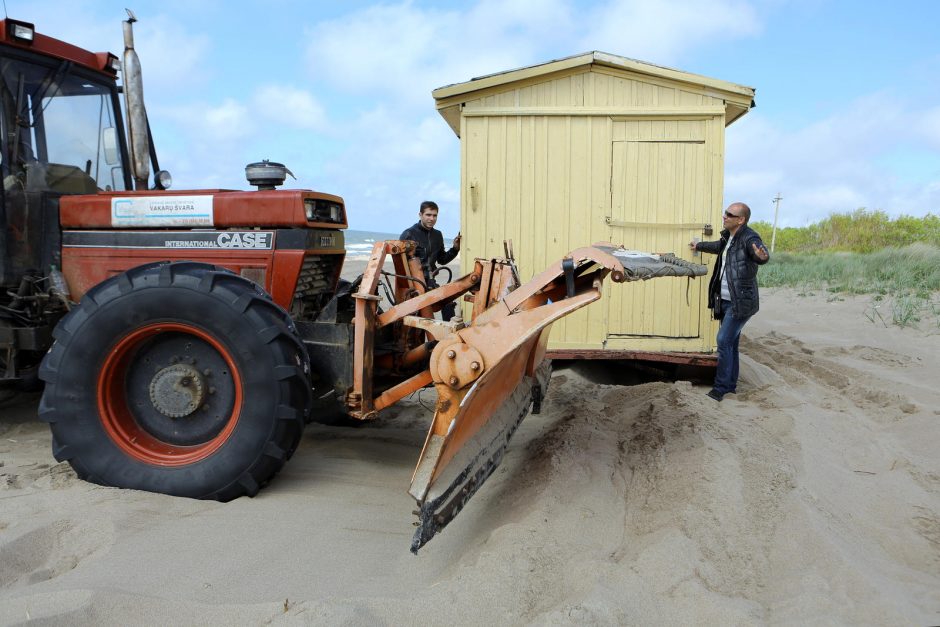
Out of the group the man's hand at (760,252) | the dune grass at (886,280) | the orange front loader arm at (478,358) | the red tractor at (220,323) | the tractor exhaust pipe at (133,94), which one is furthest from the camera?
the dune grass at (886,280)

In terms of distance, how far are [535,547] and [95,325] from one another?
7.84 feet

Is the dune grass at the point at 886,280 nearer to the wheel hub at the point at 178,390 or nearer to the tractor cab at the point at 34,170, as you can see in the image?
the wheel hub at the point at 178,390

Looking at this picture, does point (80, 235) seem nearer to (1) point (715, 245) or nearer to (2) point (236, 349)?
(2) point (236, 349)

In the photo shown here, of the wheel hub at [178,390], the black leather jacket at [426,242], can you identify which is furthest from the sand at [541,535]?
the black leather jacket at [426,242]

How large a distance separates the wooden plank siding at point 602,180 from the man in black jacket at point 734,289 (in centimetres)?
50

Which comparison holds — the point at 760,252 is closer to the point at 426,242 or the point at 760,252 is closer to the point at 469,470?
the point at 426,242

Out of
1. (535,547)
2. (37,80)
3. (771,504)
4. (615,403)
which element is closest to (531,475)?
(535,547)

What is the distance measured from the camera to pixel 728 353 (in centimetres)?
591

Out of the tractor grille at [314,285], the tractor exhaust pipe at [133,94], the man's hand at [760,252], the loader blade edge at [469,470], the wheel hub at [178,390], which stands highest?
the tractor exhaust pipe at [133,94]

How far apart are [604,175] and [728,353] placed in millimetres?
1993

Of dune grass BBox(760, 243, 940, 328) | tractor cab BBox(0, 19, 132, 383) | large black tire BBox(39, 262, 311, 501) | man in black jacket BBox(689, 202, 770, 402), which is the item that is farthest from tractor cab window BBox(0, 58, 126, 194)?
dune grass BBox(760, 243, 940, 328)

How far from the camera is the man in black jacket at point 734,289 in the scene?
5770 mm

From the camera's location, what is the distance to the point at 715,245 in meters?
6.21

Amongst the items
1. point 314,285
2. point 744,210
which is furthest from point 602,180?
point 314,285
